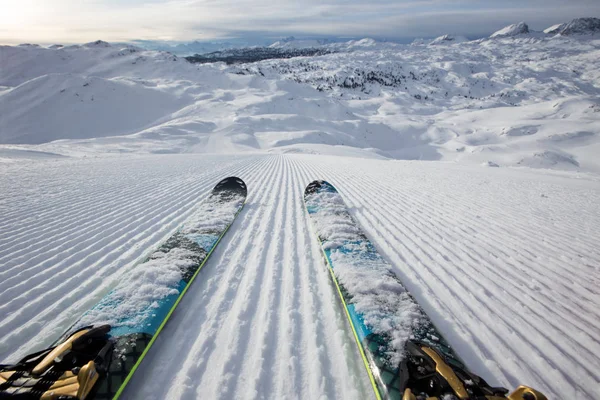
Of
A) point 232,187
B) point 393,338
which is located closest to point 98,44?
point 232,187

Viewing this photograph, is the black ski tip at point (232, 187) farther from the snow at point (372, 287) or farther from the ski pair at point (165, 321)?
the ski pair at point (165, 321)

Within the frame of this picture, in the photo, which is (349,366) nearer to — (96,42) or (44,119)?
(44,119)

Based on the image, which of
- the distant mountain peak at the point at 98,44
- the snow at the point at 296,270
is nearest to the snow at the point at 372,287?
the snow at the point at 296,270

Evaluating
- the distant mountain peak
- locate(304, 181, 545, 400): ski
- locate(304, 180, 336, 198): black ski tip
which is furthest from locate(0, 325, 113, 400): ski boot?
the distant mountain peak

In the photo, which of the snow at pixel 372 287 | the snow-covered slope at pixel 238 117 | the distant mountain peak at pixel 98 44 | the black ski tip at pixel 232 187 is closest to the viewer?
the snow at pixel 372 287

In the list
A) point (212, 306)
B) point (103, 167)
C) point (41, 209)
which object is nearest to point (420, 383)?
point (212, 306)
